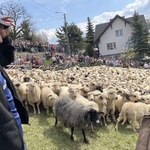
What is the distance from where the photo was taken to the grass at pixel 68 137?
A: 250 inches

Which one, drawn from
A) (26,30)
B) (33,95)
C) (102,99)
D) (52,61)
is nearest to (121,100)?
(102,99)

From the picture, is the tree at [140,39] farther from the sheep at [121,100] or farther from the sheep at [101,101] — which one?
the sheep at [101,101]

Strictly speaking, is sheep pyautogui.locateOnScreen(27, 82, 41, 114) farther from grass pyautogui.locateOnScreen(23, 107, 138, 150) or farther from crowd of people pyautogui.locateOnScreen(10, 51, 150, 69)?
crowd of people pyautogui.locateOnScreen(10, 51, 150, 69)

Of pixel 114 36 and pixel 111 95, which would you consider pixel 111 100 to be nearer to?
pixel 111 95

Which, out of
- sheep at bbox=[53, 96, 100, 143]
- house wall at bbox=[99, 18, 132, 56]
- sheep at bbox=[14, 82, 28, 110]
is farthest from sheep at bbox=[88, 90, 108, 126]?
house wall at bbox=[99, 18, 132, 56]

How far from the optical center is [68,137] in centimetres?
678

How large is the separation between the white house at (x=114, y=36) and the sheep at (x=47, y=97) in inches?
1446

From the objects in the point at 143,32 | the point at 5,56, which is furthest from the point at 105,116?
the point at 143,32

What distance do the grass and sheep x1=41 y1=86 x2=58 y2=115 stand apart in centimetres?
53

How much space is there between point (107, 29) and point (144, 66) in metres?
17.9

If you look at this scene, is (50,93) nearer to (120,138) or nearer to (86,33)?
(120,138)

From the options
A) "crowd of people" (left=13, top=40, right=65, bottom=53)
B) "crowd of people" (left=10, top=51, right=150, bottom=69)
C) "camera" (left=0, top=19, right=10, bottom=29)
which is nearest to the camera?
"camera" (left=0, top=19, right=10, bottom=29)

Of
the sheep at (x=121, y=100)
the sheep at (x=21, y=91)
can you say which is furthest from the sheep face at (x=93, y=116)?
the sheep at (x=21, y=91)

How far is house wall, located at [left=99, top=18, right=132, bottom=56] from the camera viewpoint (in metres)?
44.3
